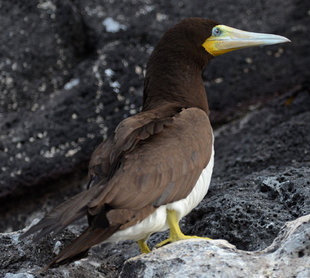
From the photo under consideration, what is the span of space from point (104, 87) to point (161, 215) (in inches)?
101

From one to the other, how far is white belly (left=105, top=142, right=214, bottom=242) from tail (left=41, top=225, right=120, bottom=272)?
144 mm

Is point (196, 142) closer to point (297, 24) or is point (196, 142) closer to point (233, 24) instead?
point (233, 24)

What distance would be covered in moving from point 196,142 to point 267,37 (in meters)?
1.24

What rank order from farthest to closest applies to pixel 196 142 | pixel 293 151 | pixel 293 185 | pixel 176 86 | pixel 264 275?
pixel 293 151 < pixel 176 86 < pixel 293 185 < pixel 196 142 < pixel 264 275

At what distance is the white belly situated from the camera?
9.95 ft

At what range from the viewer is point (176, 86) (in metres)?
4.04

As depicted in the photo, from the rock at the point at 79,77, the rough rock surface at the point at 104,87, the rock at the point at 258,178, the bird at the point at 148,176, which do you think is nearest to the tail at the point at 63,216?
the bird at the point at 148,176

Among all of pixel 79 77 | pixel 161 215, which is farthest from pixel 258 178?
pixel 79 77

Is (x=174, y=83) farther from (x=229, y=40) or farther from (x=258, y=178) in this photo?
(x=258, y=178)

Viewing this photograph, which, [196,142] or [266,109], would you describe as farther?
[266,109]

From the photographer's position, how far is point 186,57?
4.11m

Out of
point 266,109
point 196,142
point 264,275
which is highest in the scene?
point 196,142

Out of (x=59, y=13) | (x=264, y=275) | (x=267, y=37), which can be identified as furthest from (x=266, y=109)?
(x=264, y=275)

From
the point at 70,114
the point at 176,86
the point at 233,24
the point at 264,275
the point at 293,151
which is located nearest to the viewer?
the point at 264,275
